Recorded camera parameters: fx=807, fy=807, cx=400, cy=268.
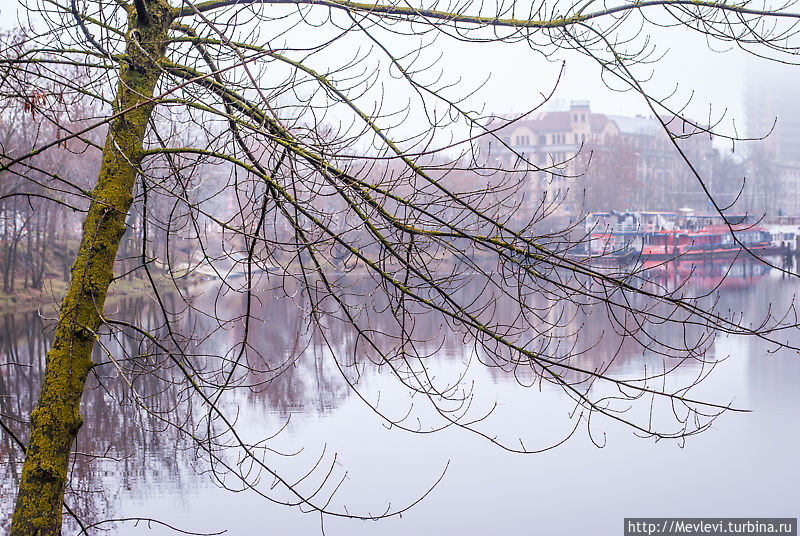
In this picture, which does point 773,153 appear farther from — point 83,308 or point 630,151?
point 83,308

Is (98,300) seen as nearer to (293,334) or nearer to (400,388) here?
(400,388)

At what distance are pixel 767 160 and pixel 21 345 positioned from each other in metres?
66.8

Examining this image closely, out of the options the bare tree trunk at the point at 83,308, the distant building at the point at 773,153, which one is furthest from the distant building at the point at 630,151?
the bare tree trunk at the point at 83,308

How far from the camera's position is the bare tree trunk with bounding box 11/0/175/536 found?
3.83 m

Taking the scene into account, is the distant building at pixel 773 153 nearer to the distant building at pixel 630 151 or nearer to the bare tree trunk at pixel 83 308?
the distant building at pixel 630 151

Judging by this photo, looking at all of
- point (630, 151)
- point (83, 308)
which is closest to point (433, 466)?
point (83, 308)

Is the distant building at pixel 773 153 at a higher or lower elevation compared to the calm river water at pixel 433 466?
higher

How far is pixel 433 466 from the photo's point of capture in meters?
10.7

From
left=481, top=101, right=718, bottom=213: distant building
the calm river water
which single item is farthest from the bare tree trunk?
left=481, top=101, right=718, bottom=213: distant building

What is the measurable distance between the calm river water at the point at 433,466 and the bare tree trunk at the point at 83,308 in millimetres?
2982

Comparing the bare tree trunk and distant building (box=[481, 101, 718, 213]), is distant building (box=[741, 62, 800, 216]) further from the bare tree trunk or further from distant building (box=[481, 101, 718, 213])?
the bare tree trunk

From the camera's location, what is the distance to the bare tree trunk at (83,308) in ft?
12.6

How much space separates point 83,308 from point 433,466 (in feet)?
24.4

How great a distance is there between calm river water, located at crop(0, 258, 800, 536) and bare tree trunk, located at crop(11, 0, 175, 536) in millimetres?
2982
